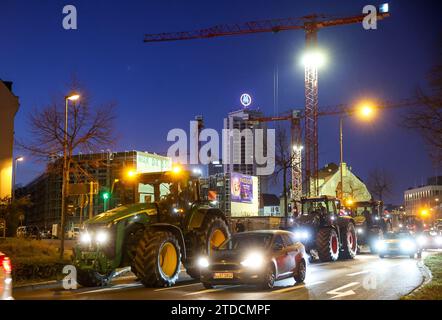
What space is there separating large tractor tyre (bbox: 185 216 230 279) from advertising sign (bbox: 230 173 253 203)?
61.5m

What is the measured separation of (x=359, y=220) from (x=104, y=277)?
885 inches

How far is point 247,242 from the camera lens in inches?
685

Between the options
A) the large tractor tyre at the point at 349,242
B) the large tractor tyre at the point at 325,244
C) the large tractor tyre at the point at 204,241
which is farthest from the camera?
the large tractor tyre at the point at 349,242

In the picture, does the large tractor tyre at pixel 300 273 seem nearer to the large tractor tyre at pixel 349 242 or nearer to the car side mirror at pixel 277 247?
the car side mirror at pixel 277 247

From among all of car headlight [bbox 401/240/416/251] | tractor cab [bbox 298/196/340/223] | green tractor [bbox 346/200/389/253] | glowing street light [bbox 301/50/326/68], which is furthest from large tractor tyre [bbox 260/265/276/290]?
glowing street light [bbox 301/50/326/68]

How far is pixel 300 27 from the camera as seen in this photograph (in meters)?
76.6

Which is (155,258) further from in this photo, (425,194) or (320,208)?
(425,194)

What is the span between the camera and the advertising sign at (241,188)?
8238 cm

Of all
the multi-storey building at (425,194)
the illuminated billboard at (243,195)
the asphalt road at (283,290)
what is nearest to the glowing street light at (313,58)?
the illuminated billboard at (243,195)

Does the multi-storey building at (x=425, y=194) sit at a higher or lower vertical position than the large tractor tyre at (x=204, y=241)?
higher

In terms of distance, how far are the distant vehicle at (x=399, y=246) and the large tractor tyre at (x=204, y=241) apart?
1398 cm
